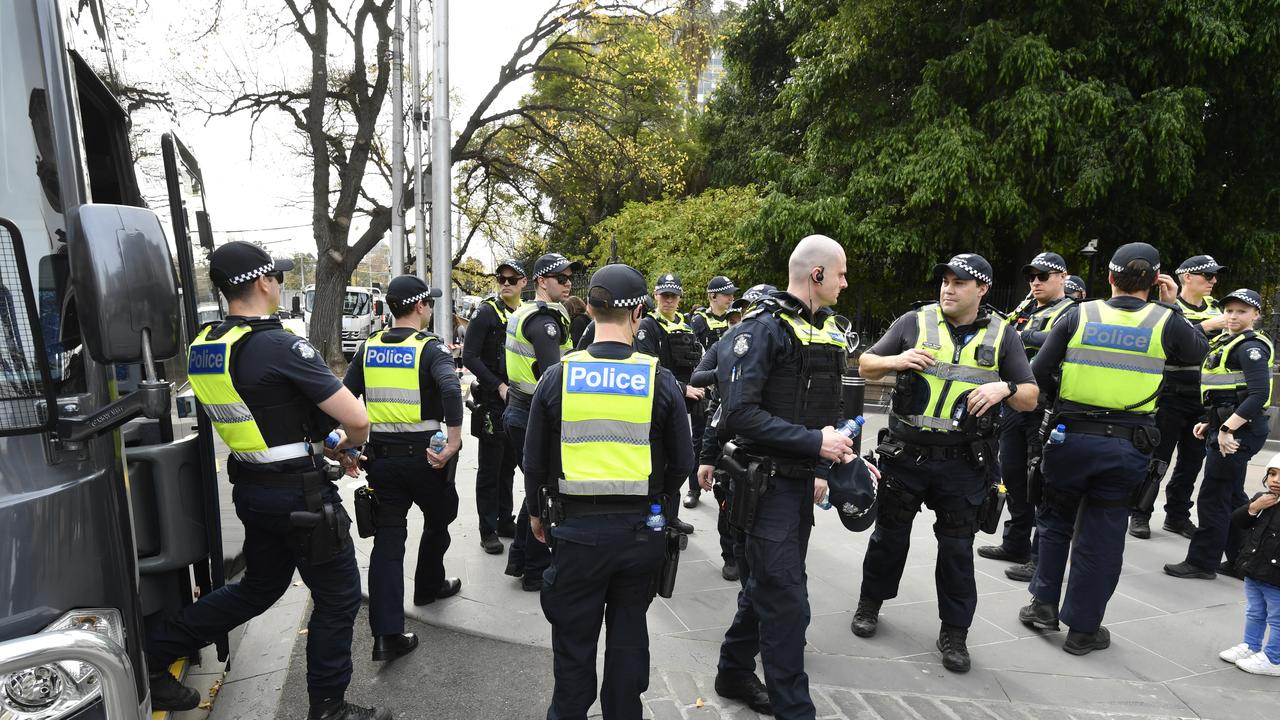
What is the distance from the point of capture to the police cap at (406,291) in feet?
12.8

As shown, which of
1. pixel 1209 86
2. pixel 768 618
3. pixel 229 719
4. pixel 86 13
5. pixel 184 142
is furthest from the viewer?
pixel 1209 86

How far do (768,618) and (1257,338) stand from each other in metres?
4.54

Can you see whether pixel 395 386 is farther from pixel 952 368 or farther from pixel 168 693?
pixel 952 368

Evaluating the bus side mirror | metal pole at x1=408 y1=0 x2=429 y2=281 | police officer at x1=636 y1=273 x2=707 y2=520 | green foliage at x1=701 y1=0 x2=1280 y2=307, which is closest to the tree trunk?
metal pole at x1=408 y1=0 x2=429 y2=281

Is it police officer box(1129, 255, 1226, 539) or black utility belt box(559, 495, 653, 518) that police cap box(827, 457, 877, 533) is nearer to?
black utility belt box(559, 495, 653, 518)

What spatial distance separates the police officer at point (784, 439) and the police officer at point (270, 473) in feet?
5.32

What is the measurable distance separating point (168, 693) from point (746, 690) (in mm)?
2421

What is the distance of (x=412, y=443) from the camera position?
378cm

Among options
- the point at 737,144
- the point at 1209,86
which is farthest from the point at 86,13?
the point at 737,144

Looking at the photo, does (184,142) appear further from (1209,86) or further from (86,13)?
(1209,86)

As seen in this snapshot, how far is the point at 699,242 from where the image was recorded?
17344mm

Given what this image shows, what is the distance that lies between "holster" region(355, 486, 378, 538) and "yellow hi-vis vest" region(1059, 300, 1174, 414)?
3818 millimetres

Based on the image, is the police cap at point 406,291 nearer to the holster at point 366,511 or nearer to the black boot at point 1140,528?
the holster at point 366,511

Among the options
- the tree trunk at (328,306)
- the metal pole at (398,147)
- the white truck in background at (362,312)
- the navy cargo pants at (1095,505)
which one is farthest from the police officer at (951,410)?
the white truck in background at (362,312)
